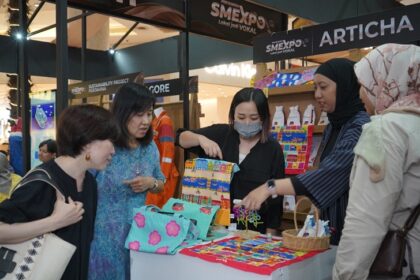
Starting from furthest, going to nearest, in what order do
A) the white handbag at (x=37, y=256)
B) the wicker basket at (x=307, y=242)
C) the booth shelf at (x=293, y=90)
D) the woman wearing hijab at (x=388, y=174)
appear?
the booth shelf at (x=293, y=90) < the wicker basket at (x=307, y=242) < the white handbag at (x=37, y=256) < the woman wearing hijab at (x=388, y=174)

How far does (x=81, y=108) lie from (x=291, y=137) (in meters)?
2.12

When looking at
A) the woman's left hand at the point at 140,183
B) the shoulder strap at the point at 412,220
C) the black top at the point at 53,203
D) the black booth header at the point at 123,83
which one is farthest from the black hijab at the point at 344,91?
the black booth header at the point at 123,83

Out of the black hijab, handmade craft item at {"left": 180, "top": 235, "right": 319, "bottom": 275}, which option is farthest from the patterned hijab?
handmade craft item at {"left": 180, "top": 235, "right": 319, "bottom": 275}

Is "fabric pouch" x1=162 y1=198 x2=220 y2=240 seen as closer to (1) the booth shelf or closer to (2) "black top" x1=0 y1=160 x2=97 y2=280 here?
(2) "black top" x1=0 y1=160 x2=97 y2=280

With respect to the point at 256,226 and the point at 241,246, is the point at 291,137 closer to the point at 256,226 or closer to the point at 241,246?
the point at 256,226

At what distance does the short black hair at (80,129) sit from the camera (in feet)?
5.53

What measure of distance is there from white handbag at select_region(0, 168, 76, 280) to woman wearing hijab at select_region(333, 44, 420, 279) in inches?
38.1

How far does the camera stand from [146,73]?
7266 millimetres

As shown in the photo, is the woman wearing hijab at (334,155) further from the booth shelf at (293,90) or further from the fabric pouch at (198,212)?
the booth shelf at (293,90)

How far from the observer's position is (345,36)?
10.8ft

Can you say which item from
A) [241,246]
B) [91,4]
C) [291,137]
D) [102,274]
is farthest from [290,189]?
[91,4]

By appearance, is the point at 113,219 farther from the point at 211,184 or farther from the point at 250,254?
the point at 250,254

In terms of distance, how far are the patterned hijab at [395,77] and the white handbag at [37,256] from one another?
1.20 m

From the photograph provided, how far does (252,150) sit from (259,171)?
136 mm
